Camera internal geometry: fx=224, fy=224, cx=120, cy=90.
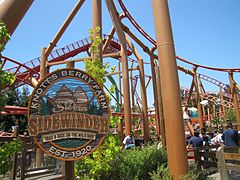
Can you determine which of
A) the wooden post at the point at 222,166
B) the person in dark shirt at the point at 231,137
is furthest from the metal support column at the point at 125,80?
the wooden post at the point at 222,166

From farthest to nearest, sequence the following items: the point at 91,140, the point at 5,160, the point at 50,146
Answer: the point at 91,140, the point at 50,146, the point at 5,160

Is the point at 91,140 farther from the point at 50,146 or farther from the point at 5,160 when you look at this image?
the point at 5,160

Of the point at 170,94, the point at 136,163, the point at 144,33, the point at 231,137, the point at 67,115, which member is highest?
the point at 144,33

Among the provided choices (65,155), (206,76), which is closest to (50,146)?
(65,155)

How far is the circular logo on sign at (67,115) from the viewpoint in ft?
8.94

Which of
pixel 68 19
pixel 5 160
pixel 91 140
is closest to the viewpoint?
pixel 5 160

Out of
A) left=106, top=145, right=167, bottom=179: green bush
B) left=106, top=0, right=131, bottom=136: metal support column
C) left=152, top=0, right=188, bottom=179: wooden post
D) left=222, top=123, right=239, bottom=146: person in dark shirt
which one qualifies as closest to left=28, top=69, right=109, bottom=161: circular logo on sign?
left=106, top=145, right=167, bottom=179: green bush

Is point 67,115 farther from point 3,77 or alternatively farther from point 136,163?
point 136,163

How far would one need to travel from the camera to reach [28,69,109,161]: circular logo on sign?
2.72m

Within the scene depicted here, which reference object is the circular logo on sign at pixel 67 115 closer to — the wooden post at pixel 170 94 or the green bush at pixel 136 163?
the green bush at pixel 136 163

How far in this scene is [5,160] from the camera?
8.08 ft

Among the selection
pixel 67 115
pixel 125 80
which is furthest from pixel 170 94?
pixel 125 80

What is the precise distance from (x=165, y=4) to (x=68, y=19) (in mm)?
6506

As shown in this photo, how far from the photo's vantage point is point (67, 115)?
9.25 ft
